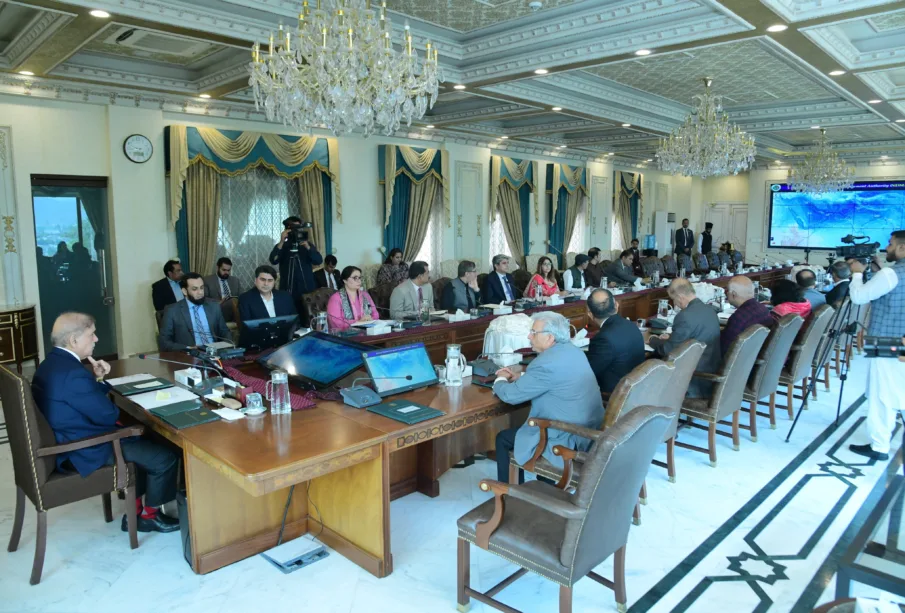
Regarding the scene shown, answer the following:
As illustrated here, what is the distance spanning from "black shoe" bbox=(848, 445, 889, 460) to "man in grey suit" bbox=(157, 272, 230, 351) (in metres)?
4.82

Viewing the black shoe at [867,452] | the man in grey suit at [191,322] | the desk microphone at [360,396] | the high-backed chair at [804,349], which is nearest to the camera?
the desk microphone at [360,396]

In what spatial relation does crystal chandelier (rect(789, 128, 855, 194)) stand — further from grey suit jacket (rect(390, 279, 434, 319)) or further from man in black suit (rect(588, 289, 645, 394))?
man in black suit (rect(588, 289, 645, 394))

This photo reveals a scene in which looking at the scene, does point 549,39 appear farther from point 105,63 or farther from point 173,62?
point 105,63

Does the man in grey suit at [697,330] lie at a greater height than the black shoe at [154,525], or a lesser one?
greater

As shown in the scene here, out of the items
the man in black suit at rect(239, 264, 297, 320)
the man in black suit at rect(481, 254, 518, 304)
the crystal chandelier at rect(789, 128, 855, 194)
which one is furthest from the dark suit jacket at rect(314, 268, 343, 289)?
the crystal chandelier at rect(789, 128, 855, 194)

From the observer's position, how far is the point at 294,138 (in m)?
8.33

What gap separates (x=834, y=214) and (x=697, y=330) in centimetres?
1311

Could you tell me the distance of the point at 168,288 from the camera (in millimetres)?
6832

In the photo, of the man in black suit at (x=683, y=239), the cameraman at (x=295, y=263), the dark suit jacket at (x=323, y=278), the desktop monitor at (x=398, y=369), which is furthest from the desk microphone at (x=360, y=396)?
the man in black suit at (x=683, y=239)

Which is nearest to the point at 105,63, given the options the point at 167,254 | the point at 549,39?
the point at 167,254

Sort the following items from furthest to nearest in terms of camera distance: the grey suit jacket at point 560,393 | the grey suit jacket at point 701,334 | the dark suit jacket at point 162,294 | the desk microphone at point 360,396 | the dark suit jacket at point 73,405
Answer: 1. the dark suit jacket at point 162,294
2. the grey suit jacket at point 701,334
3. the desk microphone at point 360,396
4. the grey suit jacket at point 560,393
5. the dark suit jacket at point 73,405

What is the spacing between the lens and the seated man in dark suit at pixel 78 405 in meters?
2.93

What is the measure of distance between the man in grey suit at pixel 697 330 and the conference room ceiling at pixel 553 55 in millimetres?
1975

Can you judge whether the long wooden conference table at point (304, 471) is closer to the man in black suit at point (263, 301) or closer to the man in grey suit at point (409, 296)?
the man in black suit at point (263, 301)
